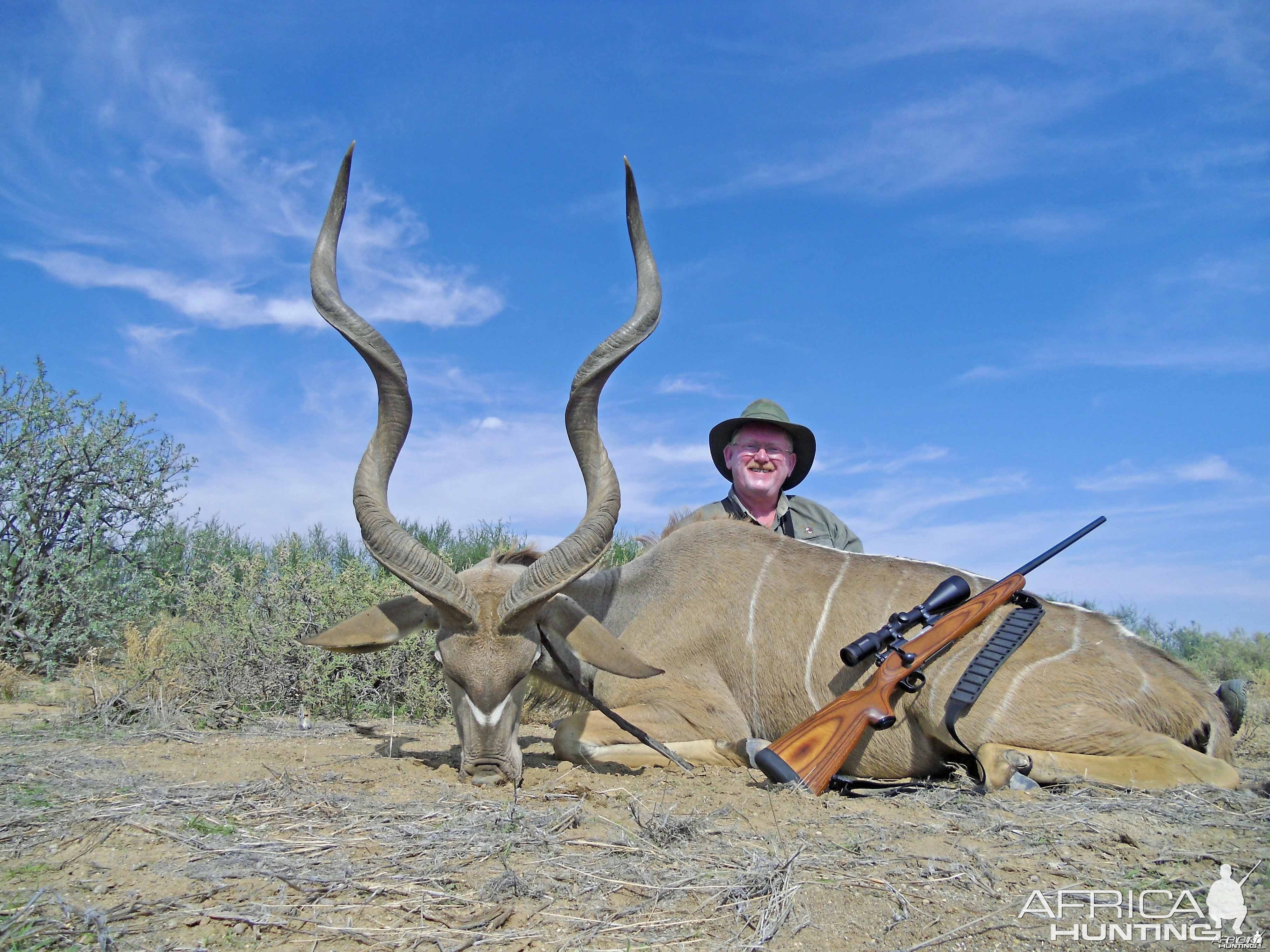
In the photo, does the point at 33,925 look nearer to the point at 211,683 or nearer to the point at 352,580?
the point at 211,683

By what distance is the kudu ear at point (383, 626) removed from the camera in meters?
4.52

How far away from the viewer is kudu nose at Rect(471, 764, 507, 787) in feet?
12.7

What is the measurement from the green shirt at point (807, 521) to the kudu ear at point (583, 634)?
7.92 ft

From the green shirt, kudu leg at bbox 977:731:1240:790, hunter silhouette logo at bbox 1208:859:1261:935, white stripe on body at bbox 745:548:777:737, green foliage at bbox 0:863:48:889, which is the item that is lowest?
green foliage at bbox 0:863:48:889

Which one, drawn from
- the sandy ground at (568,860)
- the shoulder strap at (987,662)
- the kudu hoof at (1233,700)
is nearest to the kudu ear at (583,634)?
the sandy ground at (568,860)

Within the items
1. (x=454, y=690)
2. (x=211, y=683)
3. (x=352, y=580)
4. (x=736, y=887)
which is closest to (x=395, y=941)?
(x=736, y=887)

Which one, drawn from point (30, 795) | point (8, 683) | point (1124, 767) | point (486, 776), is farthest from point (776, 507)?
point (8, 683)

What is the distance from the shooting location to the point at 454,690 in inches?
168

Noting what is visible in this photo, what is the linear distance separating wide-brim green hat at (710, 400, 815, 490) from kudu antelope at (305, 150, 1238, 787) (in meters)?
1.62

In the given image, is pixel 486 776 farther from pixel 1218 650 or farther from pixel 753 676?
pixel 1218 650

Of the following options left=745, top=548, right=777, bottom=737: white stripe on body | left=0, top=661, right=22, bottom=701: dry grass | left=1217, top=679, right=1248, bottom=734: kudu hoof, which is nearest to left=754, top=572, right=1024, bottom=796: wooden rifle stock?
left=745, top=548, right=777, bottom=737: white stripe on body

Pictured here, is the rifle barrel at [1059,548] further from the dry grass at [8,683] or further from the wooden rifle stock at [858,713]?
the dry grass at [8,683]

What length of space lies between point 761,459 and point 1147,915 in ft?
15.5

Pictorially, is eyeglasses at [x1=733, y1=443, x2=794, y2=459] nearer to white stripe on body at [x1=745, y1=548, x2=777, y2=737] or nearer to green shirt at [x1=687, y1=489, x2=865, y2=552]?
green shirt at [x1=687, y1=489, x2=865, y2=552]
